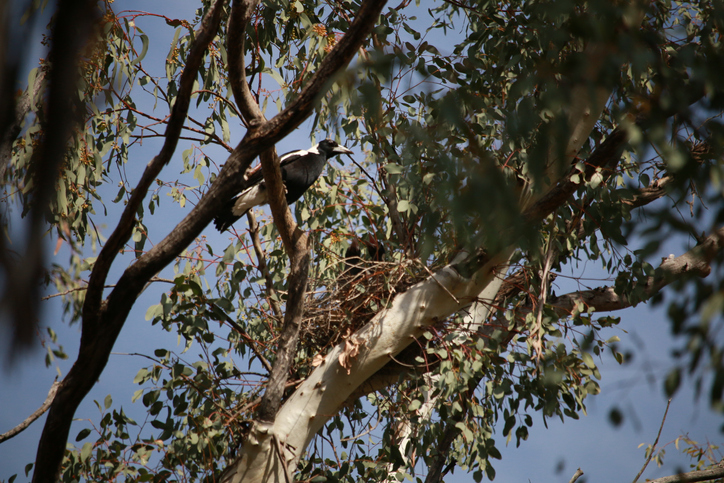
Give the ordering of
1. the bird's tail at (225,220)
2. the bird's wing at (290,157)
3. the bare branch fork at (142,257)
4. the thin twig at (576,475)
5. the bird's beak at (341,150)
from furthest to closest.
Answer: the bird's beak at (341,150) → the bird's wing at (290,157) → the bird's tail at (225,220) → the thin twig at (576,475) → the bare branch fork at (142,257)

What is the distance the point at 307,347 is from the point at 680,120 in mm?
2607

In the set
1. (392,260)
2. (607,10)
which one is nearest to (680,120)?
(607,10)

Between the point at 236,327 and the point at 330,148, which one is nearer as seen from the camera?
the point at 236,327

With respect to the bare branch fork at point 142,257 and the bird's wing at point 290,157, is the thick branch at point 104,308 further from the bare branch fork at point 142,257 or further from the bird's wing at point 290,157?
the bird's wing at point 290,157

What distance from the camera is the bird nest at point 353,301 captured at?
2.88 metres

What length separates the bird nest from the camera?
9.46ft

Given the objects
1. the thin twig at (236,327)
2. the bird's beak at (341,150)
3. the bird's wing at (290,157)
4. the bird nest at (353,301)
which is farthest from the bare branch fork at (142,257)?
the bird's beak at (341,150)

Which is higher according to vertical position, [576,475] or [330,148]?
[330,148]

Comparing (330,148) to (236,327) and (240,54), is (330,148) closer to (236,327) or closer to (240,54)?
(236,327)

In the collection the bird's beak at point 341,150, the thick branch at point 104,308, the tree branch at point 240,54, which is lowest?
the thick branch at point 104,308

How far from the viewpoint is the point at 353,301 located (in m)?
3.08

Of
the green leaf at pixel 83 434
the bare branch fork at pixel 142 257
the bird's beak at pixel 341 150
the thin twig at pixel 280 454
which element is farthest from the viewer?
the bird's beak at pixel 341 150

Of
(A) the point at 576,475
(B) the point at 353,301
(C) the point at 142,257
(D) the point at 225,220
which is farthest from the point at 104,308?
(A) the point at 576,475

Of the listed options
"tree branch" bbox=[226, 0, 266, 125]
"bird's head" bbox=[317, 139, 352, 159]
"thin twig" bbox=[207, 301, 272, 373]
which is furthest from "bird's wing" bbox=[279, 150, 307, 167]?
"tree branch" bbox=[226, 0, 266, 125]
